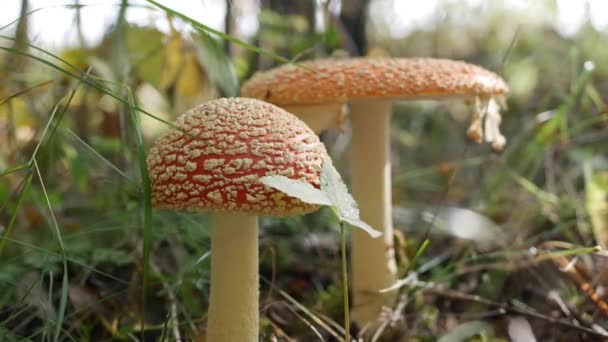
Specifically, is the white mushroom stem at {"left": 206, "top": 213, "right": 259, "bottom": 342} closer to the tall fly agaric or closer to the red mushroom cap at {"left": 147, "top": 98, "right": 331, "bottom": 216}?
the red mushroom cap at {"left": 147, "top": 98, "right": 331, "bottom": 216}

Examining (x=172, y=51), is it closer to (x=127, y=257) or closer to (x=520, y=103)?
(x=127, y=257)

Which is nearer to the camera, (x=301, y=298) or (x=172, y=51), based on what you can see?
(x=301, y=298)

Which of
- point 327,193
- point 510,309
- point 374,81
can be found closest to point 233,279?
point 327,193

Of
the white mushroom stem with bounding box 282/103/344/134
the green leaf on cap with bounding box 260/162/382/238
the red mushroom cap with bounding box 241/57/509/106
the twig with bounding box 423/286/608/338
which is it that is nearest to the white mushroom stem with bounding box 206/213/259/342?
the green leaf on cap with bounding box 260/162/382/238

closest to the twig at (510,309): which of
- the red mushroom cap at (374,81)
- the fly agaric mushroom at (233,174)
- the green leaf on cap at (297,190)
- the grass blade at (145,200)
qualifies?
the red mushroom cap at (374,81)

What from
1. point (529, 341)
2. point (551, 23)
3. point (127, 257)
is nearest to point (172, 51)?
point (127, 257)

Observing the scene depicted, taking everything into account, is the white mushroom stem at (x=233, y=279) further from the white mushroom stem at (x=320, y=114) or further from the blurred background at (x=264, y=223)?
the white mushroom stem at (x=320, y=114)

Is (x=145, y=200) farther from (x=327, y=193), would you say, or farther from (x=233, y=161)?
(x=327, y=193)
